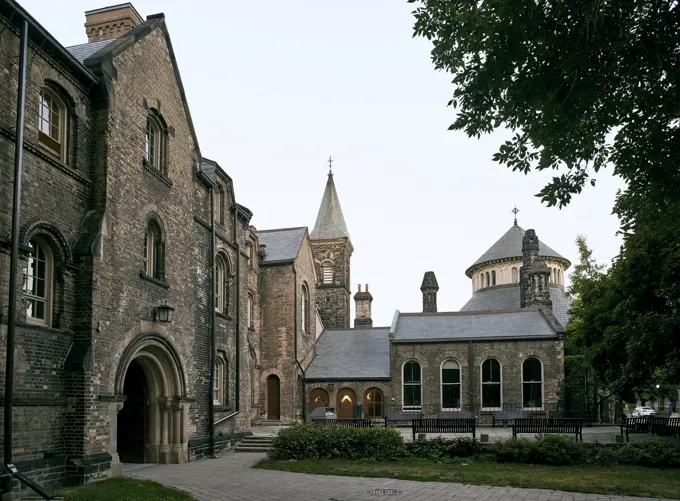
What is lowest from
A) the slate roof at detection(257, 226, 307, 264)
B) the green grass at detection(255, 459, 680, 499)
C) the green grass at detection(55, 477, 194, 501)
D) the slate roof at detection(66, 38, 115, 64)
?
the green grass at detection(255, 459, 680, 499)

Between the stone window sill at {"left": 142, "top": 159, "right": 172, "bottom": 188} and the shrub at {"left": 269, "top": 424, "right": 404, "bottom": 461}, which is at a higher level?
the stone window sill at {"left": 142, "top": 159, "right": 172, "bottom": 188}

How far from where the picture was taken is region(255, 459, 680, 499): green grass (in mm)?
13969

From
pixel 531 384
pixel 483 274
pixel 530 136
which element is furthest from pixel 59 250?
pixel 483 274

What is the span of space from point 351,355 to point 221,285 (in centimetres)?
1682

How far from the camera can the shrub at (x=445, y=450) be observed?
1919cm

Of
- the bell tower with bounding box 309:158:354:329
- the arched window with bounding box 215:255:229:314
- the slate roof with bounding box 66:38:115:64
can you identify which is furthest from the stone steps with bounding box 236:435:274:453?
the bell tower with bounding box 309:158:354:329

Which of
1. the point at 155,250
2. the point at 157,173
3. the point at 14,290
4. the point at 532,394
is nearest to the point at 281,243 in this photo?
the point at 532,394

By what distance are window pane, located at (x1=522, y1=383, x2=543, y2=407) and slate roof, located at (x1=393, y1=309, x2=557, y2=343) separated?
244cm

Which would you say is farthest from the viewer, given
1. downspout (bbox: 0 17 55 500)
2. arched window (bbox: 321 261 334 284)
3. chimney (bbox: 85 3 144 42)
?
arched window (bbox: 321 261 334 284)

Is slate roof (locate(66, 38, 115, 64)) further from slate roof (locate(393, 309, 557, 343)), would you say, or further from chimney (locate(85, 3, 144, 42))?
slate roof (locate(393, 309, 557, 343))

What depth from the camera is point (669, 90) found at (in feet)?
30.7

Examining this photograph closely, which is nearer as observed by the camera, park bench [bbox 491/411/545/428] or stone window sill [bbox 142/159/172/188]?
stone window sill [bbox 142/159/172/188]

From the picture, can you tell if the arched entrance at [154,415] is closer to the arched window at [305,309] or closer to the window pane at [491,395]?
the arched window at [305,309]

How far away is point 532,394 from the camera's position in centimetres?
3519
